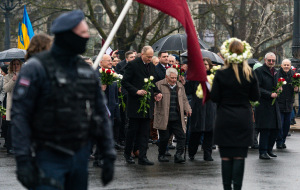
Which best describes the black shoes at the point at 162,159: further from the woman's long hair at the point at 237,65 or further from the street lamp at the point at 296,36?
the street lamp at the point at 296,36

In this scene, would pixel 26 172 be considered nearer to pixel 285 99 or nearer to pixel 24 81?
pixel 24 81

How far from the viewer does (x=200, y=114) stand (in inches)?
495

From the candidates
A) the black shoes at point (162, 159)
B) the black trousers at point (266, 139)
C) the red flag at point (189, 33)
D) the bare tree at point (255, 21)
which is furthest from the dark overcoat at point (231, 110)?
the bare tree at point (255, 21)

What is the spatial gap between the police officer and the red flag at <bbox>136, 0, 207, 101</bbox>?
329cm

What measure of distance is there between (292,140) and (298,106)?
7.58 meters

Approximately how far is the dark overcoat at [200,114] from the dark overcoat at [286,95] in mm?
2091

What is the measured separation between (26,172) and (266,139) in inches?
340

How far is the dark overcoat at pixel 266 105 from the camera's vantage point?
1243cm

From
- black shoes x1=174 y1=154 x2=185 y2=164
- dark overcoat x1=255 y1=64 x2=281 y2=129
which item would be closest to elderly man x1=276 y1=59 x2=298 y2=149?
dark overcoat x1=255 y1=64 x2=281 y2=129

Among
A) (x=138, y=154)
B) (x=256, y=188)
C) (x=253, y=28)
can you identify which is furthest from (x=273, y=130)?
(x=253, y=28)

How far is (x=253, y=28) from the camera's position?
126 ft

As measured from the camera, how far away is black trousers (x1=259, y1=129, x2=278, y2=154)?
1254cm

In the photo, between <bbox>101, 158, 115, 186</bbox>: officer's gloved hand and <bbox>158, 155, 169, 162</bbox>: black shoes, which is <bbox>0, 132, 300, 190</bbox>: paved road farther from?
<bbox>101, 158, 115, 186</bbox>: officer's gloved hand

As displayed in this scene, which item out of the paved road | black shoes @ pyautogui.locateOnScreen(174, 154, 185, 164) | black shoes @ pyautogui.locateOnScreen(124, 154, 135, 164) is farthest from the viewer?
black shoes @ pyautogui.locateOnScreen(174, 154, 185, 164)
